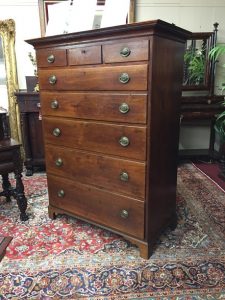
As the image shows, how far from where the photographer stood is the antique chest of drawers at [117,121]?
1482 millimetres

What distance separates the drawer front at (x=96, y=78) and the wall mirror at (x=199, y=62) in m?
2.19

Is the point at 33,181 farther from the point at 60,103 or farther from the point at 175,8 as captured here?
the point at 175,8

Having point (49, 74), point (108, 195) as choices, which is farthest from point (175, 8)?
point (108, 195)

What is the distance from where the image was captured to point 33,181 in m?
3.13

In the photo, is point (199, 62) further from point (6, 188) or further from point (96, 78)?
point (6, 188)

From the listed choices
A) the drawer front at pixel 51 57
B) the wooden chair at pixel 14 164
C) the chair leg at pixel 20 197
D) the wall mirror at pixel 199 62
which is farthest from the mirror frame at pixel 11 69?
the wall mirror at pixel 199 62

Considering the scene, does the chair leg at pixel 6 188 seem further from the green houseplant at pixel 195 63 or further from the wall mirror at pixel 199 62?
the green houseplant at pixel 195 63

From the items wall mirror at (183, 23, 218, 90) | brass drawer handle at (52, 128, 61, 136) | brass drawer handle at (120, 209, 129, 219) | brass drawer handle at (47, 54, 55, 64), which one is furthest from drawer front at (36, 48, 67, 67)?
wall mirror at (183, 23, 218, 90)

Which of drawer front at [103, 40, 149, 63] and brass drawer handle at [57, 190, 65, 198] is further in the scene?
brass drawer handle at [57, 190, 65, 198]

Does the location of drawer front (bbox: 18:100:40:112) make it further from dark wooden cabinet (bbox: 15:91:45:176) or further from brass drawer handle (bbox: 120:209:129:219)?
brass drawer handle (bbox: 120:209:129:219)

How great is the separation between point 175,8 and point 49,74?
2424 millimetres

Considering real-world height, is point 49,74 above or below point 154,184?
above

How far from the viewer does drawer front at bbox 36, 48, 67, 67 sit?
69.6 inches

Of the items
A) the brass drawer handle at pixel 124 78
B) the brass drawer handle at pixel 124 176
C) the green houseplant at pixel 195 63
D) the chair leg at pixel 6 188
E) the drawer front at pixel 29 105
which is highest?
the green houseplant at pixel 195 63
